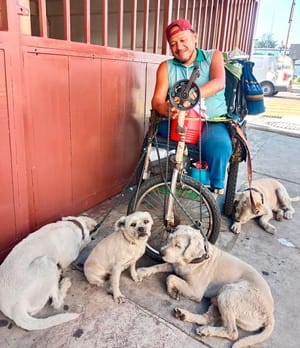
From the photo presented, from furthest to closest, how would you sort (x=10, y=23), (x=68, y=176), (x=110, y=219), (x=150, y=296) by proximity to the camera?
(x=110, y=219), (x=68, y=176), (x=150, y=296), (x=10, y=23)

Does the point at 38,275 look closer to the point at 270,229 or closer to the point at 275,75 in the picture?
the point at 270,229

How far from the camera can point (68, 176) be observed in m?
3.00

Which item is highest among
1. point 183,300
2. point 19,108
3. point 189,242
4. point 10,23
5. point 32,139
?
point 10,23

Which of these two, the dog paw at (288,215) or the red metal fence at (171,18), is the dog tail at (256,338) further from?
the red metal fence at (171,18)

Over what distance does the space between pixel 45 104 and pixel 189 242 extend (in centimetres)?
155

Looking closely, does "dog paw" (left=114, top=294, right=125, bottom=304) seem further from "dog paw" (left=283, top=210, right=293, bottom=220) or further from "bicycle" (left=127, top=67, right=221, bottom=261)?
"dog paw" (left=283, top=210, right=293, bottom=220)

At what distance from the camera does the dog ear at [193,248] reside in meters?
2.15

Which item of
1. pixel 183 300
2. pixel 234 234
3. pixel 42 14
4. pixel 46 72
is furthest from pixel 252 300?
pixel 42 14

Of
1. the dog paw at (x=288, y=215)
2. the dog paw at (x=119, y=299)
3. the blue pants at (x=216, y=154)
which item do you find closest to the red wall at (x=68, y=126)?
the dog paw at (x=119, y=299)

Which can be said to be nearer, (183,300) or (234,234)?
(183,300)

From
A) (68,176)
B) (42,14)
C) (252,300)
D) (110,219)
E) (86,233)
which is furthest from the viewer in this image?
(110,219)

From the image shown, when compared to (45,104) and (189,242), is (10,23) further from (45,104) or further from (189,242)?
(189,242)

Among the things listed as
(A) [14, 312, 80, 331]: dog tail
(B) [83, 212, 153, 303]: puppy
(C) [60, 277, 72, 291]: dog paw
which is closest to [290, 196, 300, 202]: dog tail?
(B) [83, 212, 153, 303]: puppy

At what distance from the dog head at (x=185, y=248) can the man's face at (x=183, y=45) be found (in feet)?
4.85
